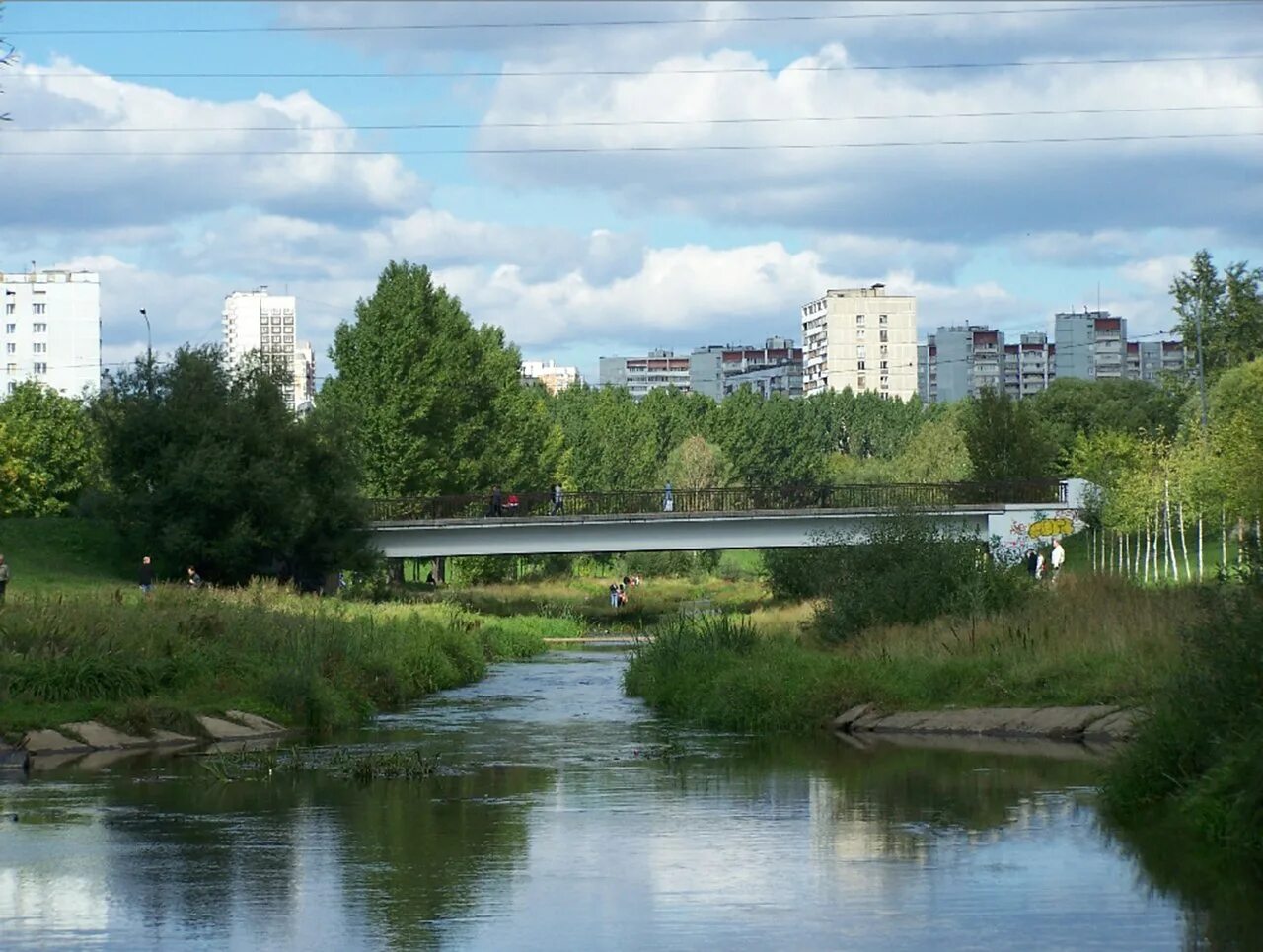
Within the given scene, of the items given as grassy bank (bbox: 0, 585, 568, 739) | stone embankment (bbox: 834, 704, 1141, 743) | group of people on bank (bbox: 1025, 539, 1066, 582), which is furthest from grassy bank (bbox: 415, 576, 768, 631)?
stone embankment (bbox: 834, 704, 1141, 743)

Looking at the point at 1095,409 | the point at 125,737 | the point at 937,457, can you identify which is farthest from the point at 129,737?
the point at 1095,409

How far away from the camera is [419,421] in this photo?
320ft

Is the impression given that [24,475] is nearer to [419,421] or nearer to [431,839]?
[419,421]

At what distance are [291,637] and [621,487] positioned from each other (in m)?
98.3

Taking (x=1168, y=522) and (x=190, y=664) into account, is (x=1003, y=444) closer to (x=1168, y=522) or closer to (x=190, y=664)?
(x=1168, y=522)

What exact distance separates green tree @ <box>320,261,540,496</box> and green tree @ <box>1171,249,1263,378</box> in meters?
42.0

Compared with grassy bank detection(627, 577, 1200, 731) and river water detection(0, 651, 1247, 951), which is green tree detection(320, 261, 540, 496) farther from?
river water detection(0, 651, 1247, 951)

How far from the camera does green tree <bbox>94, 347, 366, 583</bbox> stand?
66.3 m

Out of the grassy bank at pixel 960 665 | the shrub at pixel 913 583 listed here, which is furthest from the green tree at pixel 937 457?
the grassy bank at pixel 960 665

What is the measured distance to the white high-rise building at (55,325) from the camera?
189m

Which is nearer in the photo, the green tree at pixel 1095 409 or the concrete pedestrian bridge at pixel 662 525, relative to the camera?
the concrete pedestrian bridge at pixel 662 525

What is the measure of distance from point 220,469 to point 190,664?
115 feet

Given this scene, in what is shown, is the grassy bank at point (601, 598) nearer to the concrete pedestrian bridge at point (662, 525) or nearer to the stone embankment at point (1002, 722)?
the concrete pedestrian bridge at point (662, 525)

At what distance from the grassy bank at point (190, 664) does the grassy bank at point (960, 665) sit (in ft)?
20.5
